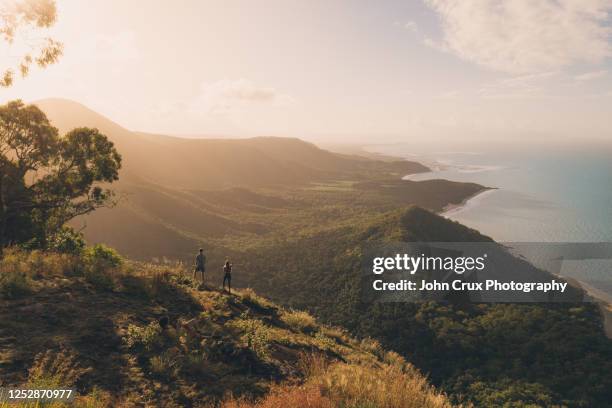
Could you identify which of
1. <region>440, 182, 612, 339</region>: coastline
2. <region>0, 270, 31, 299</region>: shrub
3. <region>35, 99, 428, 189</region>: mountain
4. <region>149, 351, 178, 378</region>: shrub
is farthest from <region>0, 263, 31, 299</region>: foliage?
<region>35, 99, 428, 189</region>: mountain

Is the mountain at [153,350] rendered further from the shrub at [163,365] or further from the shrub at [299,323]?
the shrub at [299,323]

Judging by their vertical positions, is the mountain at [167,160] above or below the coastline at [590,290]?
above

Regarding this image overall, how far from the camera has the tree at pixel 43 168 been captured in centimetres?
1808

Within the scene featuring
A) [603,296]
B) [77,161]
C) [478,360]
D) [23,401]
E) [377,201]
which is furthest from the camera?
[377,201]

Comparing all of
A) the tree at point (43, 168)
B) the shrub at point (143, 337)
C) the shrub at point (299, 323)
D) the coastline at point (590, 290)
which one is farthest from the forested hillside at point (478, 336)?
the tree at point (43, 168)

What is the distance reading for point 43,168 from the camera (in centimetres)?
1998

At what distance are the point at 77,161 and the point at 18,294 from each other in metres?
12.1

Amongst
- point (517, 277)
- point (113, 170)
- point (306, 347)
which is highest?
point (113, 170)

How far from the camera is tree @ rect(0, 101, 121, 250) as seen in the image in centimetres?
1808

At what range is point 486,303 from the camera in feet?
149

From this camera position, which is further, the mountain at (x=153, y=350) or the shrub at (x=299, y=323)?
the shrub at (x=299, y=323)

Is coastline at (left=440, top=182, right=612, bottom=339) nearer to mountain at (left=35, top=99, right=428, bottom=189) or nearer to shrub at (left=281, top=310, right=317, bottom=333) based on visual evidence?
shrub at (left=281, top=310, right=317, bottom=333)

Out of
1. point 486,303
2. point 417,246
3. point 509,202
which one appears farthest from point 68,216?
point 509,202

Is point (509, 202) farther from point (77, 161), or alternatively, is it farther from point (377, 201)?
point (77, 161)
